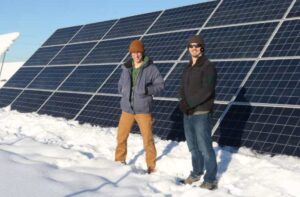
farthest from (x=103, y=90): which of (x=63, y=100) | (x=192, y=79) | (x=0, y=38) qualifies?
(x=0, y=38)

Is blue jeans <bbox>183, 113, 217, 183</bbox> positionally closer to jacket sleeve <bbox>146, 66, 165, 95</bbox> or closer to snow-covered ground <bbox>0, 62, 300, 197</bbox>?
snow-covered ground <bbox>0, 62, 300, 197</bbox>

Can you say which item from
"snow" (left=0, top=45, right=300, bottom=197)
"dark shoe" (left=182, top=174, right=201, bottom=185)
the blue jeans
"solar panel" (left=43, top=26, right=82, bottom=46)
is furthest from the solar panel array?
the blue jeans

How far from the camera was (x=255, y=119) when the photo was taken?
771 centimetres

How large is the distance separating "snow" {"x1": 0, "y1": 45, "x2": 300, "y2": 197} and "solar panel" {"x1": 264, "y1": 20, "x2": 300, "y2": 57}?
2.47 meters

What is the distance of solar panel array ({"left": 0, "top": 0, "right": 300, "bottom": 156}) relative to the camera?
7.73m

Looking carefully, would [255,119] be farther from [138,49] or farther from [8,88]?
[8,88]

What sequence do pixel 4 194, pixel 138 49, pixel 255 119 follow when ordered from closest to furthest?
pixel 4 194 < pixel 138 49 < pixel 255 119

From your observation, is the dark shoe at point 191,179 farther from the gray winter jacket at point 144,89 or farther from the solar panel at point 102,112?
the solar panel at point 102,112

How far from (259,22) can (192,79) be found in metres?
4.82

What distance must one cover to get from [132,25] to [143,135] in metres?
7.82

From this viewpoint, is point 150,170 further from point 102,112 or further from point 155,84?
point 102,112

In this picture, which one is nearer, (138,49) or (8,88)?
(138,49)

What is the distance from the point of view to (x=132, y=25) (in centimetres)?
1399

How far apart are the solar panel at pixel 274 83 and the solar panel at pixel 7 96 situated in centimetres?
810
